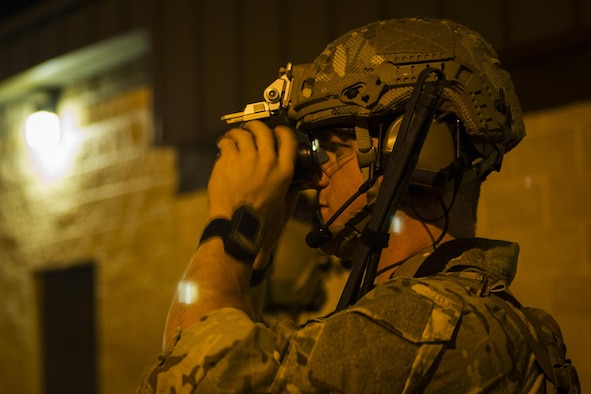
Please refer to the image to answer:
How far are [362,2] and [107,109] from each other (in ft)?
8.35

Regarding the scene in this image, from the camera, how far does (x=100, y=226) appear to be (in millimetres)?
6234

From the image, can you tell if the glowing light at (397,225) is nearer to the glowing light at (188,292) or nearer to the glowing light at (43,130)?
the glowing light at (188,292)

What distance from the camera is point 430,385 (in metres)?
1.53

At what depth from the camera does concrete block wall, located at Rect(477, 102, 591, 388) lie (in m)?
3.63

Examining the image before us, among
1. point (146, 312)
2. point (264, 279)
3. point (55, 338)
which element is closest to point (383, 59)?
point (264, 279)

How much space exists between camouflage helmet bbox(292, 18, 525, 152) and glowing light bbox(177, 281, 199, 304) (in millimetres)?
400

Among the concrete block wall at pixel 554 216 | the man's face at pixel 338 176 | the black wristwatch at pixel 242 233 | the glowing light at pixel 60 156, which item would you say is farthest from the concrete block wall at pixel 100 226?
the black wristwatch at pixel 242 233

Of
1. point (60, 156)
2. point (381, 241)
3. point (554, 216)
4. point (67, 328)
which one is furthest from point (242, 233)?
point (67, 328)

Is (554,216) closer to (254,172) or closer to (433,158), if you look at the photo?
(433,158)

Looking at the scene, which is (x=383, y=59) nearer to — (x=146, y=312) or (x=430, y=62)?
(x=430, y=62)

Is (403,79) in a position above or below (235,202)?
above

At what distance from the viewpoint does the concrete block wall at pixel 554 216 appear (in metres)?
3.63

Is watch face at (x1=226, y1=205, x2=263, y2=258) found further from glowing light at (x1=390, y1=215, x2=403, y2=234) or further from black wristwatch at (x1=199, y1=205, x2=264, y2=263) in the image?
glowing light at (x1=390, y1=215, x2=403, y2=234)

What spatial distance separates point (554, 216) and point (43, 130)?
13.6ft
